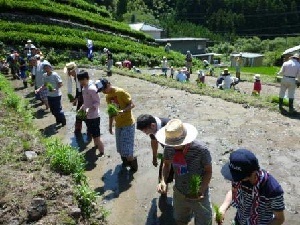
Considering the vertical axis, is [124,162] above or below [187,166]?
below

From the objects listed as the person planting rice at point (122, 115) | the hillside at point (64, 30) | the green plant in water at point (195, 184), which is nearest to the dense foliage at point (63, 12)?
the hillside at point (64, 30)

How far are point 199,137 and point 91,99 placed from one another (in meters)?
3.46

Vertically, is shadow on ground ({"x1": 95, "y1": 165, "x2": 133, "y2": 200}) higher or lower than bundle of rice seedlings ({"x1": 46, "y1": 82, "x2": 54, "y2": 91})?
lower

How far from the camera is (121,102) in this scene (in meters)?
7.46

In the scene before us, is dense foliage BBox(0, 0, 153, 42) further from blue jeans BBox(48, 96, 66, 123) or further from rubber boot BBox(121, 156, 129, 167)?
rubber boot BBox(121, 156, 129, 167)

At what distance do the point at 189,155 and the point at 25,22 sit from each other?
93.2 ft

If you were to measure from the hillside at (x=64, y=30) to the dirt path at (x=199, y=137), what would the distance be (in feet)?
44.6

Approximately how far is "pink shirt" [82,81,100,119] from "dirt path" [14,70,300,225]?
1.19 metres

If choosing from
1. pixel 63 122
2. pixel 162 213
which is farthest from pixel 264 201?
pixel 63 122

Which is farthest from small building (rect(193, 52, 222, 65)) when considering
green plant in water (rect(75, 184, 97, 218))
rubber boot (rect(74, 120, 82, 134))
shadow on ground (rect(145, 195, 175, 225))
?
green plant in water (rect(75, 184, 97, 218))

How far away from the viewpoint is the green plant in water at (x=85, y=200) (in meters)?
6.07

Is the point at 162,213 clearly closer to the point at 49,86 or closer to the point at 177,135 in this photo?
the point at 177,135

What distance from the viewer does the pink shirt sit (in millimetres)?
8164

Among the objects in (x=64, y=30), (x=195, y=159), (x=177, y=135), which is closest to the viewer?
(x=177, y=135)
